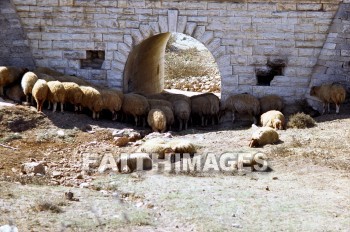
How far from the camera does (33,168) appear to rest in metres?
11.8

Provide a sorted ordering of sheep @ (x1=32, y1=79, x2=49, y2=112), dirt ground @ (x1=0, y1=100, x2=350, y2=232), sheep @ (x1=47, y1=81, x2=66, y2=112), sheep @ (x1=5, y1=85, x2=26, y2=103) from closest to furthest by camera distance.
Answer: dirt ground @ (x1=0, y1=100, x2=350, y2=232) < sheep @ (x1=32, y1=79, x2=49, y2=112) < sheep @ (x1=47, y1=81, x2=66, y2=112) < sheep @ (x1=5, y1=85, x2=26, y2=103)

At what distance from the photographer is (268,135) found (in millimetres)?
13977

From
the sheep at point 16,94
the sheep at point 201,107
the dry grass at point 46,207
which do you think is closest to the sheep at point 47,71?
the sheep at point 16,94

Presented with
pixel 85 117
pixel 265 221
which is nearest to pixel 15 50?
pixel 85 117

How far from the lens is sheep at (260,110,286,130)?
15.3 metres

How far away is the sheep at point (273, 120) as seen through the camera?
15305mm

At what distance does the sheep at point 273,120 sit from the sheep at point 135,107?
2.65 metres

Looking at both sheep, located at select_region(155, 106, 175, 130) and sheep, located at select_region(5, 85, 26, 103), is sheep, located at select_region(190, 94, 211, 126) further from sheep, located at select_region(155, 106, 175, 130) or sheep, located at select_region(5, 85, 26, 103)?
sheep, located at select_region(5, 85, 26, 103)

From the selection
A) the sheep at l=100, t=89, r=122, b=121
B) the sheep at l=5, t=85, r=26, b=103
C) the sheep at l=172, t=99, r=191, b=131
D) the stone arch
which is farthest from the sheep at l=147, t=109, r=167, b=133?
the sheep at l=5, t=85, r=26, b=103

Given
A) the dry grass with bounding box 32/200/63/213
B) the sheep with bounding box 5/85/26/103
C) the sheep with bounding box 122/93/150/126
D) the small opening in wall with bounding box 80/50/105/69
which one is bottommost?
the dry grass with bounding box 32/200/63/213

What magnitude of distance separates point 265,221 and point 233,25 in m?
8.20

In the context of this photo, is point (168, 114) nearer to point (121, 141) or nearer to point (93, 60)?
point (121, 141)

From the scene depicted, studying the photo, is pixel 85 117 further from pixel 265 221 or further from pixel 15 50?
pixel 265 221

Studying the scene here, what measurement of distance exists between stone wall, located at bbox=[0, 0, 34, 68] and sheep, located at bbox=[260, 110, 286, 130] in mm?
6061
